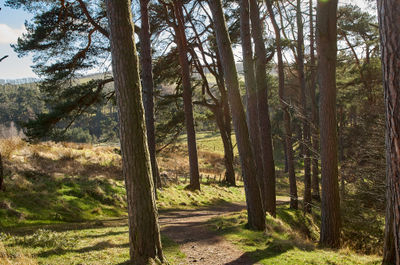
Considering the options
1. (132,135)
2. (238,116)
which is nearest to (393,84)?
(132,135)

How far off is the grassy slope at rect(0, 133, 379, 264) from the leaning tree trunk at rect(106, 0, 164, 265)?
0.81 metres

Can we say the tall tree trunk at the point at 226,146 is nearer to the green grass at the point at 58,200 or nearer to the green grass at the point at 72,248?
the green grass at the point at 58,200

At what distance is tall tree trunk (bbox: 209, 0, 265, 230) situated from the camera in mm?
6988

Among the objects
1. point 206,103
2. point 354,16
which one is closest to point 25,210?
point 206,103

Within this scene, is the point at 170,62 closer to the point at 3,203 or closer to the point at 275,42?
the point at 275,42

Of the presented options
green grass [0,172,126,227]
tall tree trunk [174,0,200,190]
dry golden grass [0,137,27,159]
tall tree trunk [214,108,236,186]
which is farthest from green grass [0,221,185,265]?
tall tree trunk [214,108,236,186]

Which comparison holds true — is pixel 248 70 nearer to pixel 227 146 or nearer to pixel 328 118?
pixel 328 118

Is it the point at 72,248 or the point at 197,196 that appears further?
the point at 197,196

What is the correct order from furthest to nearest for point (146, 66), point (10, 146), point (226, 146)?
point (226, 146) < point (10, 146) < point (146, 66)

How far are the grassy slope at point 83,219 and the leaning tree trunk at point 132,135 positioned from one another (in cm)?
81

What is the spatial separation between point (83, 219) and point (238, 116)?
5.28 metres

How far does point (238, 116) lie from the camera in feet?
23.2

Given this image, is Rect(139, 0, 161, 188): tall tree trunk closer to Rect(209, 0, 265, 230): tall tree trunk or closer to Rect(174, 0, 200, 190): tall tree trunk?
Rect(174, 0, 200, 190): tall tree trunk

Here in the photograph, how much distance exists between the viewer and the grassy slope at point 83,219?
201 inches
